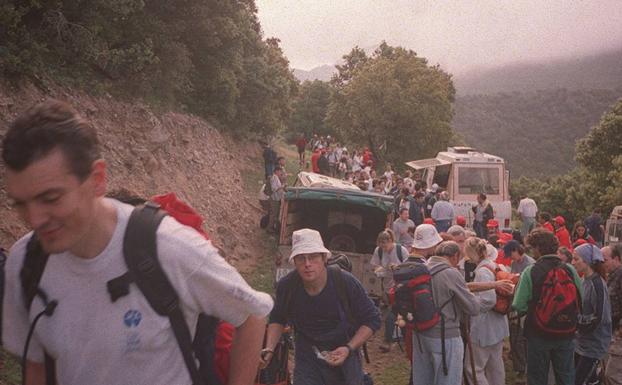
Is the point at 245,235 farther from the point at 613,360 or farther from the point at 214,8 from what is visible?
the point at 613,360

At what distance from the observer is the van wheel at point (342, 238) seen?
1168 cm

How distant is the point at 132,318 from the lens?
164 cm

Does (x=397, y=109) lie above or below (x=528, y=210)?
above

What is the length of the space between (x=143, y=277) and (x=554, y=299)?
4.93 metres

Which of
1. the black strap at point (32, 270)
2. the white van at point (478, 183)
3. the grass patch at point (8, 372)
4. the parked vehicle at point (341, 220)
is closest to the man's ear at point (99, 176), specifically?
the black strap at point (32, 270)

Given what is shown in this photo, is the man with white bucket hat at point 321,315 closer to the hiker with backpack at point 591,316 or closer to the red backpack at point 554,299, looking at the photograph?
the red backpack at point 554,299

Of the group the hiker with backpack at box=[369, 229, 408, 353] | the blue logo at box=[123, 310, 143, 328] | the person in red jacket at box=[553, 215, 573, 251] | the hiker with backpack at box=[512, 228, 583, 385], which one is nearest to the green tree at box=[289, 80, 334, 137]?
the person in red jacket at box=[553, 215, 573, 251]

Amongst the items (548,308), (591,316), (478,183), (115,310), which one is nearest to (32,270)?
(115,310)

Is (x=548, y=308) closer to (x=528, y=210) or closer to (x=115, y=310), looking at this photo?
(x=115, y=310)

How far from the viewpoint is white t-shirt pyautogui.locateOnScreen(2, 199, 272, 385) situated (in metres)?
1.64

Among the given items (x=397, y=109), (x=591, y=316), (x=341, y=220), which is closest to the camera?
(x=591, y=316)

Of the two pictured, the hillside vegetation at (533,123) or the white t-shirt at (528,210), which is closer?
the white t-shirt at (528,210)

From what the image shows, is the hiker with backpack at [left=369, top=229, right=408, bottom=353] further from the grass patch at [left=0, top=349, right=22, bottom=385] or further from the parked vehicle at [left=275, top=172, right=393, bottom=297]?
the grass patch at [left=0, top=349, right=22, bottom=385]

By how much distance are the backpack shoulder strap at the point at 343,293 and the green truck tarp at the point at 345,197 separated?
657 cm
